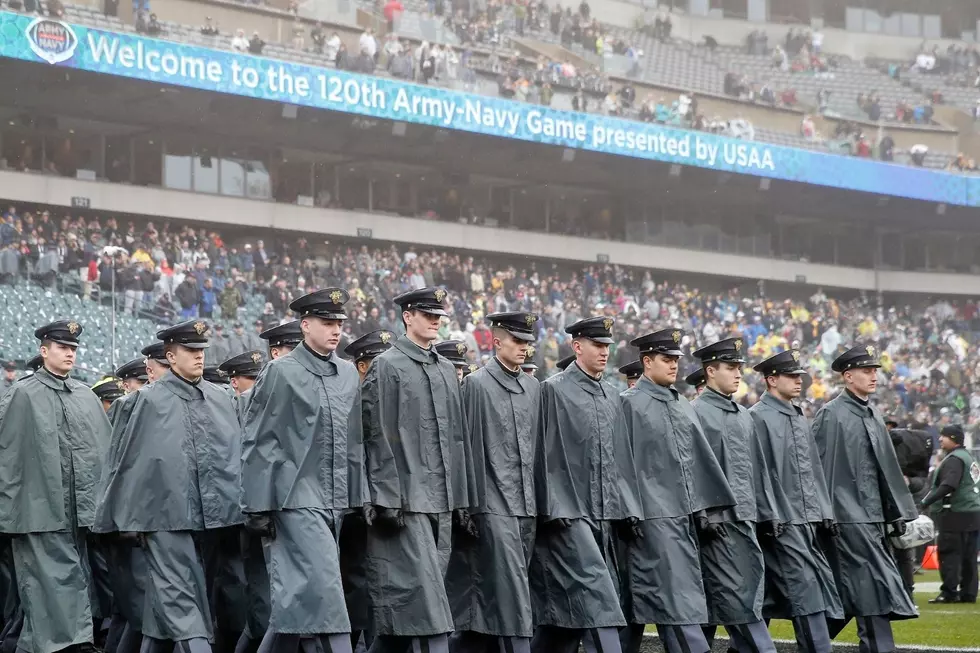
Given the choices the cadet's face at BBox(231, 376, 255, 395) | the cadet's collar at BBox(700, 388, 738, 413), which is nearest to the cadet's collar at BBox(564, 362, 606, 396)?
the cadet's collar at BBox(700, 388, 738, 413)

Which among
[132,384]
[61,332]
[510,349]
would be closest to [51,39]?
[132,384]

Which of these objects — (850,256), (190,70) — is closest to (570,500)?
(190,70)

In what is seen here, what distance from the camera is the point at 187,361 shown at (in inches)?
382

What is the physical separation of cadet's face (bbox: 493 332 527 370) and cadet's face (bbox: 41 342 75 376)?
130 inches

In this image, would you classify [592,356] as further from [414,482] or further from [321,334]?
[321,334]

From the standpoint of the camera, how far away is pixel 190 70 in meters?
30.8

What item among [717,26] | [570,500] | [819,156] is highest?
[717,26]

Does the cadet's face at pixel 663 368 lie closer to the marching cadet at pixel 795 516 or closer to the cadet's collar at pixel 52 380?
the marching cadet at pixel 795 516

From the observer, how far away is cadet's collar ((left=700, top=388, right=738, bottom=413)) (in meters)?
11.1

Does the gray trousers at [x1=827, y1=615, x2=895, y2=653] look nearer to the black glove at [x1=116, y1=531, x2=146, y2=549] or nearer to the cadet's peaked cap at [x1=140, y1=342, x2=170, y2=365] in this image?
the black glove at [x1=116, y1=531, x2=146, y2=549]

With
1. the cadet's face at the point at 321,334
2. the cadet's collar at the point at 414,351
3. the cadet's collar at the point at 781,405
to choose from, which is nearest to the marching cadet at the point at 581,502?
the cadet's collar at the point at 414,351

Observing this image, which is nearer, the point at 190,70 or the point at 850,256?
the point at 190,70

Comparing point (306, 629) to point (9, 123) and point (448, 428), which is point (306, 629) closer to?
point (448, 428)

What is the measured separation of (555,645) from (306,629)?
2.17m
